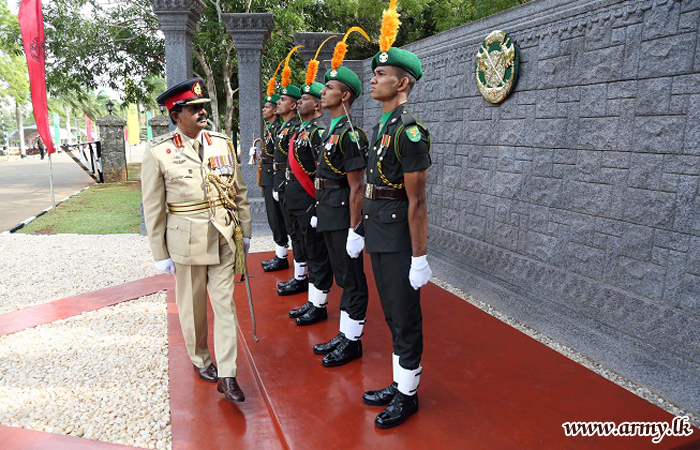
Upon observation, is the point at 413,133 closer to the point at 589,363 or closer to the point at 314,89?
the point at 314,89

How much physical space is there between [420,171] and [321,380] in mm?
1616

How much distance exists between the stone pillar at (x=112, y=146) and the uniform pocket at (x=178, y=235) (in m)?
15.2

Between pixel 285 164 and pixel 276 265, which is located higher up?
pixel 285 164

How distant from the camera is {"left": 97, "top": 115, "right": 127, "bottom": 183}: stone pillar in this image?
16.3 meters

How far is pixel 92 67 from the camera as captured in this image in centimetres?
1393

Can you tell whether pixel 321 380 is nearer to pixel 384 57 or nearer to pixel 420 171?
pixel 420 171

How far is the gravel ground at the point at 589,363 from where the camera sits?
3064 millimetres

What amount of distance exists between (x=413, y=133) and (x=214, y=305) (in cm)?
167

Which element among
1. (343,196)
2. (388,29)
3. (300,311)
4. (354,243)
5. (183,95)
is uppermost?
(388,29)

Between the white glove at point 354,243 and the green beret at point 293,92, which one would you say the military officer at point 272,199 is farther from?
the white glove at point 354,243

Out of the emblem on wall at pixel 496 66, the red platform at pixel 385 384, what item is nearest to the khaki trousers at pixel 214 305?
the red platform at pixel 385 384

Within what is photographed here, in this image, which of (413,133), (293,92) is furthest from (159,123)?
(413,133)

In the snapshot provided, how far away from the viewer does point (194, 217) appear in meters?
3.00

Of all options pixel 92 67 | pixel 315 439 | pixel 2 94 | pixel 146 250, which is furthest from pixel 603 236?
pixel 2 94
